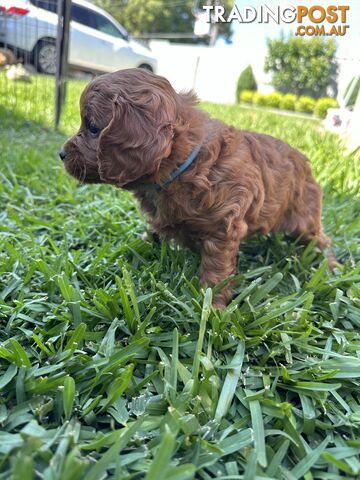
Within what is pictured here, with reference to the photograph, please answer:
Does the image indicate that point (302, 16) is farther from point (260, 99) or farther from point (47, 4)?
point (260, 99)

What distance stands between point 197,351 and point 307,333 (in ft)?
1.85

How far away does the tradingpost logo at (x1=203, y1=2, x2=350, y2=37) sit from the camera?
4035mm

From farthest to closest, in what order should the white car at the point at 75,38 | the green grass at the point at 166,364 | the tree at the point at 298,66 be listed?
the tree at the point at 298,66
the white car at the point at 75,38
the green grass at the point at 166,364

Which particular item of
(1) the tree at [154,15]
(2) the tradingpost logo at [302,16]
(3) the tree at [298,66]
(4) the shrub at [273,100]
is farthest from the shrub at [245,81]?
(1) the tree at [154,15]

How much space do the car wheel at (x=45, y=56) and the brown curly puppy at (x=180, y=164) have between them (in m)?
4.81

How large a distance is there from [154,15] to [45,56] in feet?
130

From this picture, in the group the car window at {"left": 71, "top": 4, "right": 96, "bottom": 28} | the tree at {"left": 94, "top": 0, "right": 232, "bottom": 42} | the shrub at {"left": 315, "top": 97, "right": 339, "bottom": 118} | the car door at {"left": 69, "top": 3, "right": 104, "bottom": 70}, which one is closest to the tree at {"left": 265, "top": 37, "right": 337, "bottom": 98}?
the shrub at {"left": 315, "top": 97, "right": 339, "bottom": 118}

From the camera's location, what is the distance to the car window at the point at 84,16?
437 inches

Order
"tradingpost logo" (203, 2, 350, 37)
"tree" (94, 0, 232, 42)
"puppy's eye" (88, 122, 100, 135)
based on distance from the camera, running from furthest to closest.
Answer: "tree" (94, 0, 232, 42) < "tradingpost logo" (203, 2, 350, 37) < "puppy's eye" (88, 122, 100, 135)

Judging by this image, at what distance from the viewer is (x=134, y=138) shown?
176 centimetres

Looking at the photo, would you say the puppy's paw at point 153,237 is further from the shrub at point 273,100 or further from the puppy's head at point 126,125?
the shrub at point 273,100

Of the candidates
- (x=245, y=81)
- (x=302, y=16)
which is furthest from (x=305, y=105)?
(x=302, y=16)

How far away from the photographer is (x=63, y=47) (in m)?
5.39

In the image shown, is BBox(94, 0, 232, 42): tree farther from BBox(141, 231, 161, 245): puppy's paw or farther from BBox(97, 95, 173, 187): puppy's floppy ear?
BBox(97, 95, 173, 187): puppy's floppy ear
